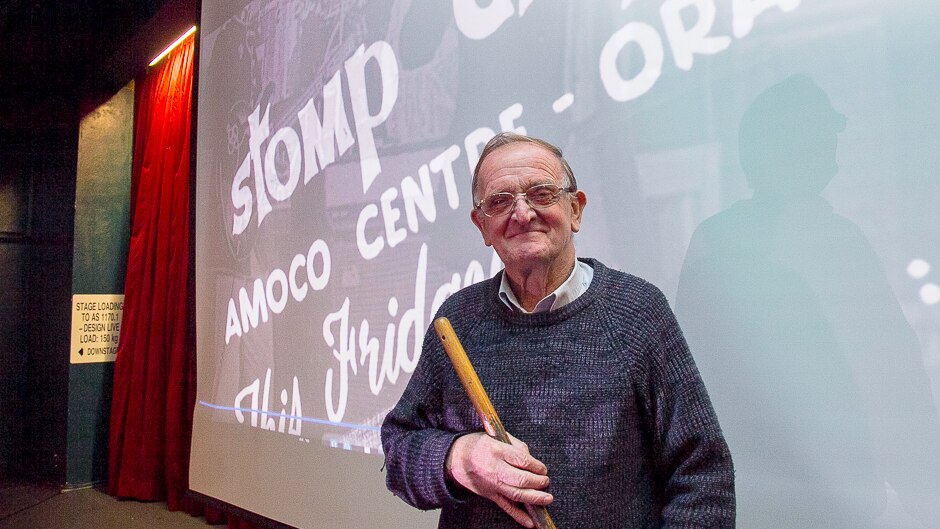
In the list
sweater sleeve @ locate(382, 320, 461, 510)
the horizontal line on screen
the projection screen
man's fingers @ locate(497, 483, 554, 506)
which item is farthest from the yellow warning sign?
man's fingers @ locate(497, 483, 554, 506)

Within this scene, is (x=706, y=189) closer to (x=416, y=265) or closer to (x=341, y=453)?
(x=416, y=265)

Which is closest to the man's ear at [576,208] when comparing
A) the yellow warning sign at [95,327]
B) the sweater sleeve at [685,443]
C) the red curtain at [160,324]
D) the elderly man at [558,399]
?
the elderly man at [558,399]

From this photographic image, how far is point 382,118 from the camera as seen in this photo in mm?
1962

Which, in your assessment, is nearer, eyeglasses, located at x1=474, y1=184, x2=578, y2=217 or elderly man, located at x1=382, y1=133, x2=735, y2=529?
elderly man, located at x1=382, y1=133, x2=735, y2=529

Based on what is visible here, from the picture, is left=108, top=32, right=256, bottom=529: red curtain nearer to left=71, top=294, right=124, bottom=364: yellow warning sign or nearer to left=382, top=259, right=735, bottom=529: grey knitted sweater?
left=71, top=294, right=124, bottom=364: yellow warning sign

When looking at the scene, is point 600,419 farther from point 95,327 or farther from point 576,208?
point 95,327

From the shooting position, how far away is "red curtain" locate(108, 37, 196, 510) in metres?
3.13

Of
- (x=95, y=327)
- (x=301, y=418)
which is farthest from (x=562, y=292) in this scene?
(x=95, y=327)

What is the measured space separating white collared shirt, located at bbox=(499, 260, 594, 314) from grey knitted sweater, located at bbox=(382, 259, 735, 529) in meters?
0.02

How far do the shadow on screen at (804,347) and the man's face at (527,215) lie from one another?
445mm

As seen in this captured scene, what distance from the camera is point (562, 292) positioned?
91 cm

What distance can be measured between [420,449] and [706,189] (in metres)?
0.74

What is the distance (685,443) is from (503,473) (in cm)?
23

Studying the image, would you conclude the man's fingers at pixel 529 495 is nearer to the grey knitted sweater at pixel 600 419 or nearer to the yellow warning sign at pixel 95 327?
the grey knitted sweater at pixel 600 419
